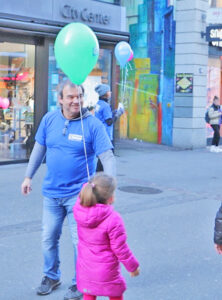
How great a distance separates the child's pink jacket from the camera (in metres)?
3.49

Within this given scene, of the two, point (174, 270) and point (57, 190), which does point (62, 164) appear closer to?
point (57, 190)

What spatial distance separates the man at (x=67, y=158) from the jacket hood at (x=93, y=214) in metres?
0.84

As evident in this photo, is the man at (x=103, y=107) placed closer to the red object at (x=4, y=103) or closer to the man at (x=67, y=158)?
the red object at (x=4, y=103)

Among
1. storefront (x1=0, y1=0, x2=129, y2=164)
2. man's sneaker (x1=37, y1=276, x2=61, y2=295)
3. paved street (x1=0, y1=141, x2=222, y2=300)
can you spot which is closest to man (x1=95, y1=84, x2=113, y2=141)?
paved street (x1=0, y1=141, x2=222, y2=300)

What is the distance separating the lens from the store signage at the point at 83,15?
1316 centimetres

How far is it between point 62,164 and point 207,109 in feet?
46.0

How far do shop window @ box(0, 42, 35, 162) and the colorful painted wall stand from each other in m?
5.45

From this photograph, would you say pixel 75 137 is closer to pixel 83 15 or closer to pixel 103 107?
pixel 103 107

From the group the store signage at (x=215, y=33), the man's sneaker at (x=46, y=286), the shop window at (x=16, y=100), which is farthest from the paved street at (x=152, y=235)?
the store signage at (x=215, y=33)

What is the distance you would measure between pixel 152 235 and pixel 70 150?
2.59 meters

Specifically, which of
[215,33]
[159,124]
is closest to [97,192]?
[215,33]

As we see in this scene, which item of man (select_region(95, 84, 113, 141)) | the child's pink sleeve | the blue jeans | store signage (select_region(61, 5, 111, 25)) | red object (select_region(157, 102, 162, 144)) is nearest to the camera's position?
the child's pink sleeve

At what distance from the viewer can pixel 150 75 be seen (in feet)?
61.2

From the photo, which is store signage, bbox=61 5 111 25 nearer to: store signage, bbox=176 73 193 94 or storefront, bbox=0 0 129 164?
storefront, bbox=0 0 129 164
